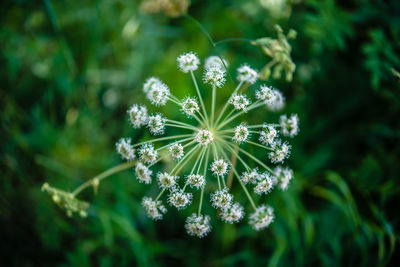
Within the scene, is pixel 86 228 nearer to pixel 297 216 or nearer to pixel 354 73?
pixel 297 216

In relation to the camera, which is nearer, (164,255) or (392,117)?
(392,117)

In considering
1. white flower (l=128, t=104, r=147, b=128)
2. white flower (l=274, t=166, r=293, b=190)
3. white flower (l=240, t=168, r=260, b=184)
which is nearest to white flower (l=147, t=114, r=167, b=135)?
white flower (l=128, t=104, r=147, b=128)

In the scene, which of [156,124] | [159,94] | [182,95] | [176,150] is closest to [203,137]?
[176,150]

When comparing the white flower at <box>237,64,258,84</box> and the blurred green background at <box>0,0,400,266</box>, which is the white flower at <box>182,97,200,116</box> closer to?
the white flower at <box>237,64,258,84</box>

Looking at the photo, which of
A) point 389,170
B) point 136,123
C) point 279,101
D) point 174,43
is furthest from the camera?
point 174,43

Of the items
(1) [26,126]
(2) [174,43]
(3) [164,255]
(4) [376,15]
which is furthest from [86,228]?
(4) [376,15]
